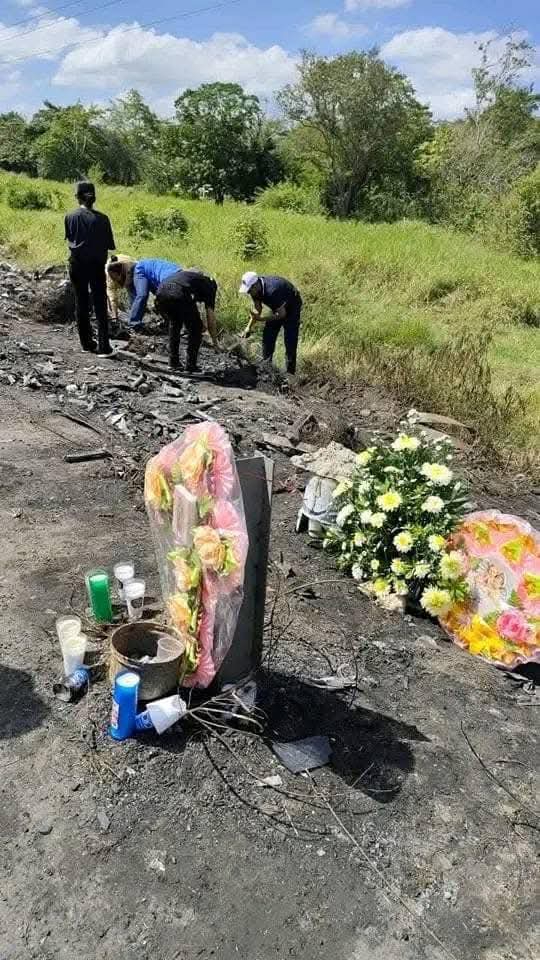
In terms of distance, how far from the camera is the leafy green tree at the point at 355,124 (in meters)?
28.8

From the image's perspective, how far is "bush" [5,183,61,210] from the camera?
23.0 metres

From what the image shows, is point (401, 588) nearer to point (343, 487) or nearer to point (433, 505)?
point (433, 505)

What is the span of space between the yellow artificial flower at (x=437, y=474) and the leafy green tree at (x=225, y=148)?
31935 mm

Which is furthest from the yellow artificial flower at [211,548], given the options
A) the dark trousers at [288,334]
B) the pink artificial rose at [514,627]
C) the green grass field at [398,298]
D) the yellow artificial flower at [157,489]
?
the dark trousers at [288,334]

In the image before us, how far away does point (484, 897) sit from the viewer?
2.51 m

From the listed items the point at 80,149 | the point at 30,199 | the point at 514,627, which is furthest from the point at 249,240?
the point at 80,149

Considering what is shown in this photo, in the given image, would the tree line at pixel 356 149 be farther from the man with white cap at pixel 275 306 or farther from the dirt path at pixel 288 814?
the dirt path at pixel 288 814

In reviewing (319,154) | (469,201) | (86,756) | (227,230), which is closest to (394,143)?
(319,154)

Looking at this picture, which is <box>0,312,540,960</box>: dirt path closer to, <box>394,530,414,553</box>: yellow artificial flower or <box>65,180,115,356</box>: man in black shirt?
<box>394,530,414,553</box>: yellow artificial flower

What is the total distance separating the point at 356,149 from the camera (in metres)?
29.9

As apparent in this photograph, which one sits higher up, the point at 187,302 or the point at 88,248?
the point at 88,248

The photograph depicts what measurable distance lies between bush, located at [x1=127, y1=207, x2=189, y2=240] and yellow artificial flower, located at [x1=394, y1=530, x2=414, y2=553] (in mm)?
15237

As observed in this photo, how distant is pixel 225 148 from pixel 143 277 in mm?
29223

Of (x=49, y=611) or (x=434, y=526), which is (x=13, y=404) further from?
(x=434, y=526)
